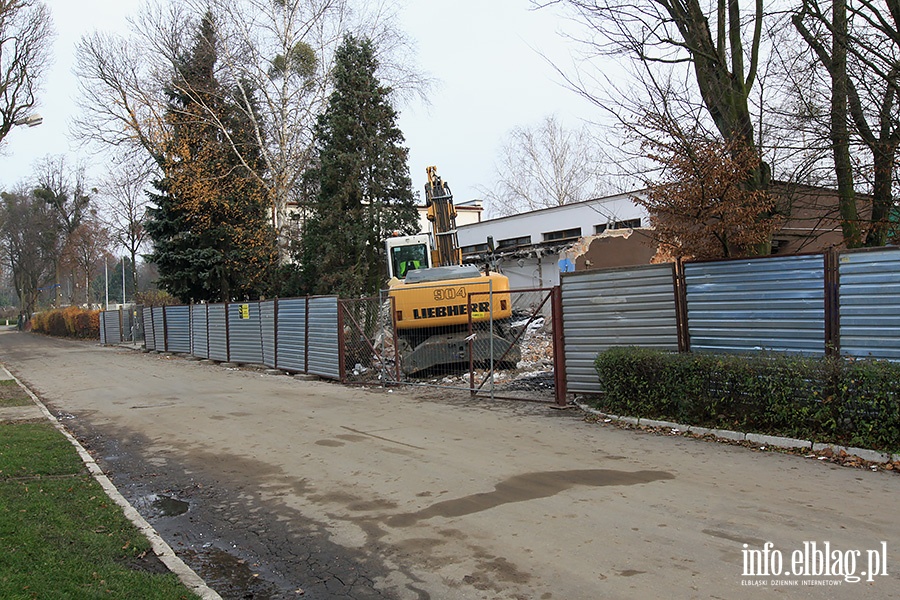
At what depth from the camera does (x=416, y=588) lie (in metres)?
4.68

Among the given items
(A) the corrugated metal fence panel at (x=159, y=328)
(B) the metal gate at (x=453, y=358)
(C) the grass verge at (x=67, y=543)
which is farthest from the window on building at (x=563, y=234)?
(C) the grass verge at (x=67, y=543)

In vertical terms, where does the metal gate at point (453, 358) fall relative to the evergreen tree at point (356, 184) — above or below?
below

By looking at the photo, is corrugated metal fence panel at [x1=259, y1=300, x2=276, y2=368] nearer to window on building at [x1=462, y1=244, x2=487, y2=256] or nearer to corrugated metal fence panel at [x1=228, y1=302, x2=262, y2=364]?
corrugated metal fence panel at [x1=228, y1=302, x2=262, y2=364]

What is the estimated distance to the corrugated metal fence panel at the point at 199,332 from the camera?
2608cm

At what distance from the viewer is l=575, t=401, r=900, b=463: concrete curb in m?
7.16

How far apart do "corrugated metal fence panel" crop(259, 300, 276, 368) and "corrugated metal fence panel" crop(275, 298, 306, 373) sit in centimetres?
45

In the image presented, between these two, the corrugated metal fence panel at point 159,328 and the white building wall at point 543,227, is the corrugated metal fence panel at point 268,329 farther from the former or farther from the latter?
the corrugated metal fence panel at point 159,328

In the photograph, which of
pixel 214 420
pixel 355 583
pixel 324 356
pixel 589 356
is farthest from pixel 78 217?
pixel 355 583

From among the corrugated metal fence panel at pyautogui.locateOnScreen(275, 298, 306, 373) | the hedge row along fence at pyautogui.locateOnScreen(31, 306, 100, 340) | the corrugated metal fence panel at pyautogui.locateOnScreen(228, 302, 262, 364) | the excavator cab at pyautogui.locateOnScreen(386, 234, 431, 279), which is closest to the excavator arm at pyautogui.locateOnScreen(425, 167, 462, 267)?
the excavator cab at pyautogui.locateOnScreen(386, 234, 431, 279)

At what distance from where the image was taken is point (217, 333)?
24.8m

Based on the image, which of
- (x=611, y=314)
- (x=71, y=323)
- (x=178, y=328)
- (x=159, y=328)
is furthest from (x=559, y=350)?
(x=71, y=323)

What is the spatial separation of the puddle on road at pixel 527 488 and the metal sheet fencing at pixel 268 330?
14445mm

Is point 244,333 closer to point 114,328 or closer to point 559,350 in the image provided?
point 559,350

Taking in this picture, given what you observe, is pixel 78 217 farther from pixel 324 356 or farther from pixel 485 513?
pixel 485 513
